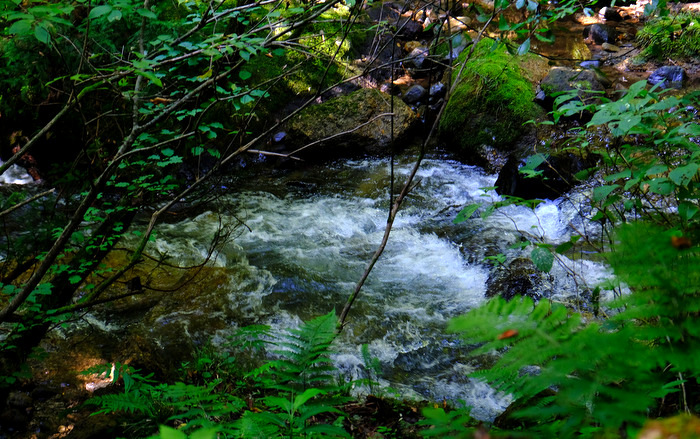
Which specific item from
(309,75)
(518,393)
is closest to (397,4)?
(309,75)

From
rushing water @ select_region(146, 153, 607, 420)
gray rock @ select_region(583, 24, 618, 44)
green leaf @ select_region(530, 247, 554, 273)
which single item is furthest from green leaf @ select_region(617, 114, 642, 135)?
gray rock @ select_region(583, 24, 618, 44)

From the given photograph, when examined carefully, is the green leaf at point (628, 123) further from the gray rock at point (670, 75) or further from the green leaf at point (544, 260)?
the gray rock at point (670, 75)

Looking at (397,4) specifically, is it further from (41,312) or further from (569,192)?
(41,312)

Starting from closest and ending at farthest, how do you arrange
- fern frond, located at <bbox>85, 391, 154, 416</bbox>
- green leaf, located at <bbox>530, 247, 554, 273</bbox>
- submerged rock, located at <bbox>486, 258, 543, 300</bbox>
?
fern frond, located at <bbox>85, 391, 154, 416</bbox>, green leaf, located at <bbox>530, 247, 554, 273</bbox>, submerged rock, located at <bbox>486, 258, 543, 300</bbox>

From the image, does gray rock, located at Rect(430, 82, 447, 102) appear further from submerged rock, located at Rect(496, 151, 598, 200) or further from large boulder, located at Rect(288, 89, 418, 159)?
submerged rock, located at Rect(496, 151, 598, 200)

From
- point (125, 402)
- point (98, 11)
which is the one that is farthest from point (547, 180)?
point (98, 11)

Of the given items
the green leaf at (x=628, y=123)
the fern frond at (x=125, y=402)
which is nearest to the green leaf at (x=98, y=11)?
the fern frond at (x=125, y=402)

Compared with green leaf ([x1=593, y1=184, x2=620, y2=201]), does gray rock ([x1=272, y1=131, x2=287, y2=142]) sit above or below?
above

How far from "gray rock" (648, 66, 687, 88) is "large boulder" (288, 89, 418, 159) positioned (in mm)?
4727

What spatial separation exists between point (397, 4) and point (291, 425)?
44.3 ft

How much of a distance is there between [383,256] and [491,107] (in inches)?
159

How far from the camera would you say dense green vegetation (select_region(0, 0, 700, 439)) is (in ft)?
3.22

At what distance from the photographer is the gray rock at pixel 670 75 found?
8539 mm

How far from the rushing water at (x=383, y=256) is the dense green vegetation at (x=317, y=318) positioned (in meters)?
0.67
